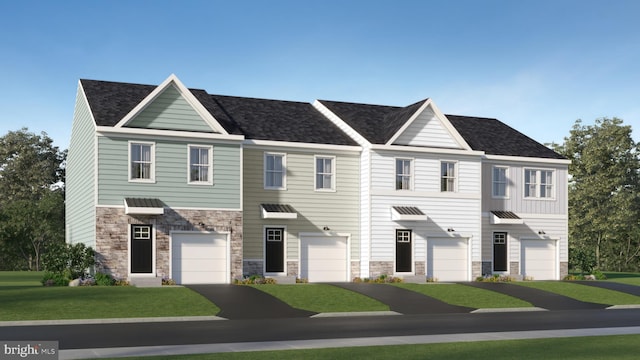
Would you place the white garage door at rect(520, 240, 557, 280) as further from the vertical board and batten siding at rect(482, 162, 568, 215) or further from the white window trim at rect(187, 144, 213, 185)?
the white window trim at rect(187, 144, 213, 185)

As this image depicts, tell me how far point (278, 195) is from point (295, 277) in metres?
4.21

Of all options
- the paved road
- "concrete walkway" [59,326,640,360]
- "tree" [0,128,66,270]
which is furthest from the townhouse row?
"tree" [0,128,66,270]

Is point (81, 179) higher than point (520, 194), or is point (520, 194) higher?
point (81, 179)

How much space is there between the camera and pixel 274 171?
41.5 metres

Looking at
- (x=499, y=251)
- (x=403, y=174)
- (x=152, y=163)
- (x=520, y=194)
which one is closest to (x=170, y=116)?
(x=152, y=163)

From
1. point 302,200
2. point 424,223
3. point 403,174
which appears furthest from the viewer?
point 424,223

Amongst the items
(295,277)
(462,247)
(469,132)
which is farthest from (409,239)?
(469,132)

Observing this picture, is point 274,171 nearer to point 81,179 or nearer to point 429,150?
point 429,150

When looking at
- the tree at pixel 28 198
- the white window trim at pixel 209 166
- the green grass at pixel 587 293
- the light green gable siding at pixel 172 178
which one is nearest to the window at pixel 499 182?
the green grass at pixel 587 293

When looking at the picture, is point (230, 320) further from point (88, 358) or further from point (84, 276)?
point (84, 276)

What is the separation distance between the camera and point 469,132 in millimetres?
48969

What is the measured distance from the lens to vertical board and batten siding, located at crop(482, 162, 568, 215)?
153ft

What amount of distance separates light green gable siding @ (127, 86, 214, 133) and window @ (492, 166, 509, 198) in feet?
56.9

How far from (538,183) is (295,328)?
28.6 m
